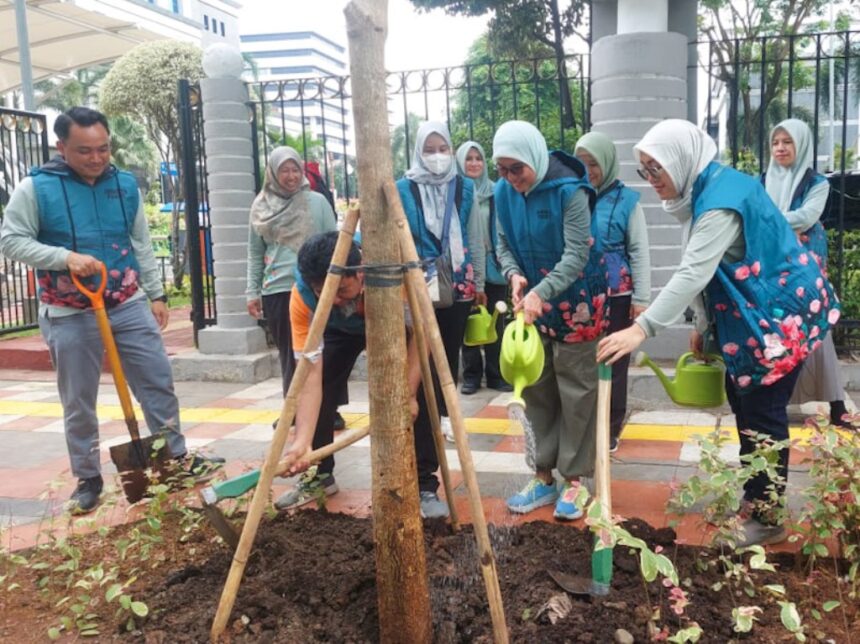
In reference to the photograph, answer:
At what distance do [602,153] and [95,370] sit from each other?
281 cm

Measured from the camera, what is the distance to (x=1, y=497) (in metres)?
4.12

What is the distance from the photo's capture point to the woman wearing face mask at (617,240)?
4258 mm

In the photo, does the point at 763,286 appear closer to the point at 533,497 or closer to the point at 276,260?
the point at 533,497

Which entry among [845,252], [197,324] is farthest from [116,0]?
[845,252]

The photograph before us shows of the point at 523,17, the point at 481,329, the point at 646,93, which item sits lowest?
the point at 481,329

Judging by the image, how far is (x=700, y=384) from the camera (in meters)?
3.08

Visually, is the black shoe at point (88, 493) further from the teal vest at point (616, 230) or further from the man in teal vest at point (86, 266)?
the teal vest at point (616, 230)

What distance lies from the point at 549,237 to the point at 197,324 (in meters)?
4.49

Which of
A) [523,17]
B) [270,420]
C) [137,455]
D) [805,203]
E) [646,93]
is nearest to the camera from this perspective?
[137,455]

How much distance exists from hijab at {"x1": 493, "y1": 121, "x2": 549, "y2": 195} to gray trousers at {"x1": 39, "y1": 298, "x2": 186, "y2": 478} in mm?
2019

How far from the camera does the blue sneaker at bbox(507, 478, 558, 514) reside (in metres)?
3.54

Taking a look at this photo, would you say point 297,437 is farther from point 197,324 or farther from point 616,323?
point 197,324

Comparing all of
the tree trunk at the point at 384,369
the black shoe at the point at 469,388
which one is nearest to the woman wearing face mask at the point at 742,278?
the tree trunk at the point at 384,369

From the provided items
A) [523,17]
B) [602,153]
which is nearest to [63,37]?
[523,17]
